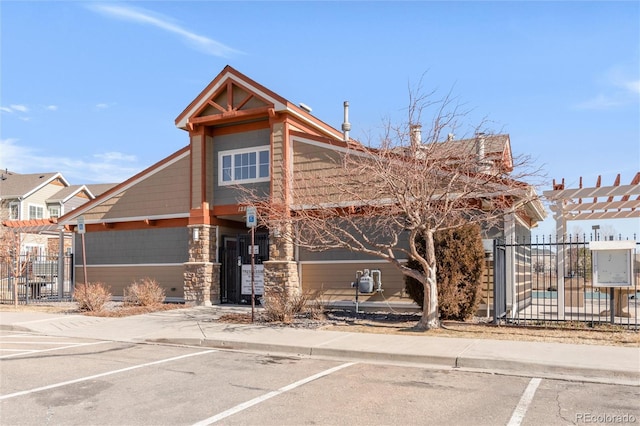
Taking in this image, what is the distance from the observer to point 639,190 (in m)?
13.5

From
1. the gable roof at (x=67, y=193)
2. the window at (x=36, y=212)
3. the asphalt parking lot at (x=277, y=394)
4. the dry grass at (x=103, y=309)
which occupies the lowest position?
the dry grass at (x=103, y=309)

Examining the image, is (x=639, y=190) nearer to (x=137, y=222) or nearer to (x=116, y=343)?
(x=116, y=343)

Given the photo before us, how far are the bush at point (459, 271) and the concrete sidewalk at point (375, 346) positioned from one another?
240 centimetres

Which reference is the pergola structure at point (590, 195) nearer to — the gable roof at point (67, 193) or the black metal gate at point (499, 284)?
the black metal gate at point (499, 284)

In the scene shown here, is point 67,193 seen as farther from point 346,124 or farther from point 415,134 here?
point 415,134

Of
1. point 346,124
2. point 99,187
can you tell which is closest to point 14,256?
point 346,124

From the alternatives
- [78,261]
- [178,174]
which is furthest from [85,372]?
[78,261]

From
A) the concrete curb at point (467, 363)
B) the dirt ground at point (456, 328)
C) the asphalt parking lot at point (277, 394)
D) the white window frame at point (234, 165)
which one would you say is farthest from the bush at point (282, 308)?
the white window frame at point (234, 165)

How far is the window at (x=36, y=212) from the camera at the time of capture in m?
46.4

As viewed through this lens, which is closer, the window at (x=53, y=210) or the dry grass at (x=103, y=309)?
the dry grass at (x=103, y=309)

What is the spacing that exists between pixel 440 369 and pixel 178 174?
1351 cm

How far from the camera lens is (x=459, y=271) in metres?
13.5

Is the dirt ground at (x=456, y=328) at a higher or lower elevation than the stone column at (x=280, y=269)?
lower

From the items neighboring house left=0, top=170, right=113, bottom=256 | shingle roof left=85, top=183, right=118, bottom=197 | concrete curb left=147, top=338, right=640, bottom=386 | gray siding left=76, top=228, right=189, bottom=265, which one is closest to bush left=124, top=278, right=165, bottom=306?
gray siding left=76, top=228, right=189, bottom=265
